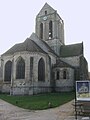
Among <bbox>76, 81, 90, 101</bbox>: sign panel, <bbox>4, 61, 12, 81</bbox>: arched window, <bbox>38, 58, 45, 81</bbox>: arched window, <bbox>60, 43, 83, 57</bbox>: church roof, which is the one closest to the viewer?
<bbox>76, 81, 90, 101</bbox>: sign panel

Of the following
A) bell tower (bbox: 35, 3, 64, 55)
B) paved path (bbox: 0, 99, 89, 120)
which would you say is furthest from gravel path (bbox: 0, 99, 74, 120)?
bell tower (bbox: 35, 3, 64, 55)

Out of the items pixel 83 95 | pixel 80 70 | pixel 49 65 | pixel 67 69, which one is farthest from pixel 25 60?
pixel 83 95

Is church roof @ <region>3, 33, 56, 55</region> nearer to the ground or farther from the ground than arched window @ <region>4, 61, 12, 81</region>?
farther from the ground

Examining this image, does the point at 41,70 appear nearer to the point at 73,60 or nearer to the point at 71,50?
the point at 73,60

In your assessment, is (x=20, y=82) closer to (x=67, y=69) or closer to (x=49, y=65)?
(x=49, y=65)

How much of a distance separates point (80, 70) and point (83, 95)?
28445 millimetres

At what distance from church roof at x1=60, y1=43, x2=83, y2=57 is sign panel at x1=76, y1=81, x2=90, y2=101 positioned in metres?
30.4

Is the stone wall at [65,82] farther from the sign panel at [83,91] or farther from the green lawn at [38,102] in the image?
the sign panel at [83,91]

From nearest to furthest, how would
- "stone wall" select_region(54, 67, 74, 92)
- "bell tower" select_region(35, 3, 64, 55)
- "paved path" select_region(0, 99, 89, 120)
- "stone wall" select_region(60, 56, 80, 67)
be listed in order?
"paved path" select_region(0, 99, 89, 120), "stone wall" select_region(54, 67, 74, 92), "stone wall" select_region(60, 56, 80, 67), "bell tower" select_region(35, 3, 64, 55)

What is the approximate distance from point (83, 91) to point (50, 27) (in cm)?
3595

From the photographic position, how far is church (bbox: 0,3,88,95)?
37.1 meters

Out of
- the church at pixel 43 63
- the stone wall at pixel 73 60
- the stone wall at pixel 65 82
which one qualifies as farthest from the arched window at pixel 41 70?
the stone wall at pixel 73 60

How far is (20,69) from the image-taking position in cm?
3791

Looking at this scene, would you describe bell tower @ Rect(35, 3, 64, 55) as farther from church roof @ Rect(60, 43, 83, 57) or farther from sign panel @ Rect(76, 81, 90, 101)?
sign panel @ Rect(76, 81, 90, 101)
